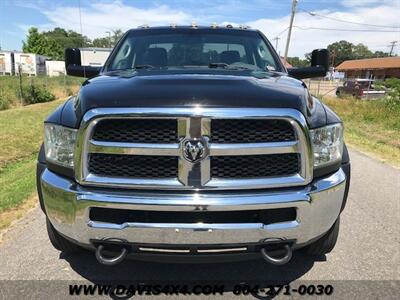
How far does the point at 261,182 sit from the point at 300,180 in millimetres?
246

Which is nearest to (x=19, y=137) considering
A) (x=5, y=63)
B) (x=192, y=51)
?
(x=192, y=51)

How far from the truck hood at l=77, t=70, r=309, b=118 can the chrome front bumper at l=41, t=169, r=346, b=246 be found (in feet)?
1.69

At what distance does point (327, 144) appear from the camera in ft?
9.40

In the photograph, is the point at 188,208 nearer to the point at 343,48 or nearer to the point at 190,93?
the point at 190,93

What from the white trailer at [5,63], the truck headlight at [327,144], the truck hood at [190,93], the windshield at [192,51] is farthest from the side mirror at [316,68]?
the white trailer at [5,63]

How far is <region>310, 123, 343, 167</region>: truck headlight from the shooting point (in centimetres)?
279

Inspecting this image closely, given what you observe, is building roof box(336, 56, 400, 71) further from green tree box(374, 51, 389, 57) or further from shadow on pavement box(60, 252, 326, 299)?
shadow on pavement box(60, 252, 326, 299)

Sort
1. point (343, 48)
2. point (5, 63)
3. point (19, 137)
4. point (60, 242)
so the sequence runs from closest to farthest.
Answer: point (60, 242), point (19, 137), point (5, 63), point (343, 48)

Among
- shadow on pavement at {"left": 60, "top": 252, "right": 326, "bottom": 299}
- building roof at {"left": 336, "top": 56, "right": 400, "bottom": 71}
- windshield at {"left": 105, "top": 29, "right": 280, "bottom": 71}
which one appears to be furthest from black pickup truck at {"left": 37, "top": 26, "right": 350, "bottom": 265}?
building roof at {"left": 336, "top": 56, "right": 400, "bottom": 71}

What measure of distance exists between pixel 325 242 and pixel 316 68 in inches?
78.1

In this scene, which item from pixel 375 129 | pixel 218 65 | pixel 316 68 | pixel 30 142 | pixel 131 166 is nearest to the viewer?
pixel 131 166

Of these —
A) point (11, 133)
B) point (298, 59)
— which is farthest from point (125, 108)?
point (298, 59)

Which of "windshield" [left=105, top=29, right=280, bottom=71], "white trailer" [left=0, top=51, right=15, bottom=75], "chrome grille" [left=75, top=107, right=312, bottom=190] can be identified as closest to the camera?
"chrome grille" [left=75, top=107, right=312, bottom=190]

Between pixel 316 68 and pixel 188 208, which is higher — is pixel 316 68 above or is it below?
above
